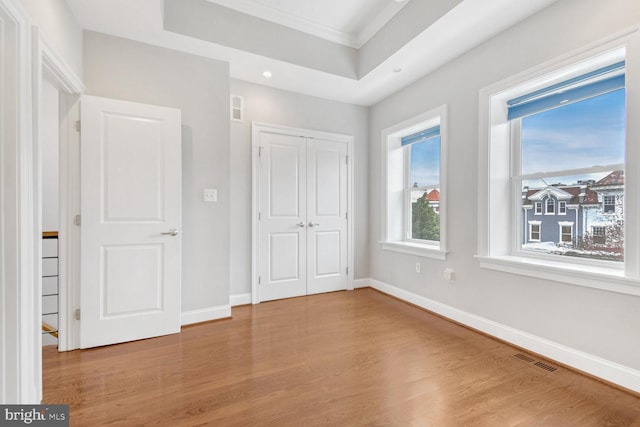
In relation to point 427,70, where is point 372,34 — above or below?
above

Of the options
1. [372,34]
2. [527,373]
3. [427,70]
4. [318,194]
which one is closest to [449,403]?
[527,373]

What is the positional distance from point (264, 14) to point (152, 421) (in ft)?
11.0

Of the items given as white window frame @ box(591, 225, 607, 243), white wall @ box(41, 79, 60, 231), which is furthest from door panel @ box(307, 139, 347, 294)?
white wall @ box(41, 79, 60, 231)

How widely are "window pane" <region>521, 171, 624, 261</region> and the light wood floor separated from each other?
2.97 feet

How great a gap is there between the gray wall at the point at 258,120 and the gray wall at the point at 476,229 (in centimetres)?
67

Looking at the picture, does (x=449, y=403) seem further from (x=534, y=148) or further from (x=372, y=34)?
(x=372, y=34)

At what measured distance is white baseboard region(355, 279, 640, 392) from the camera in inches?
73.8

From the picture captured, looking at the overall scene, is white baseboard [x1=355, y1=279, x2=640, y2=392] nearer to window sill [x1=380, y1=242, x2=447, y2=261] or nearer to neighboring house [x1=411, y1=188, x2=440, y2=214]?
window sill [x1=380, y1=242, x2=447, y2=261]

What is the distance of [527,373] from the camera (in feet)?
6.75

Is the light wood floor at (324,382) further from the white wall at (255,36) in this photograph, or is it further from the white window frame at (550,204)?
the white wall at (255,36)

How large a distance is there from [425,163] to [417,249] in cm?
111

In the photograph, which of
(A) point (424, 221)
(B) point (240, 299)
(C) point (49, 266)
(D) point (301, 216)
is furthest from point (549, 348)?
(C) point (49, 266)
